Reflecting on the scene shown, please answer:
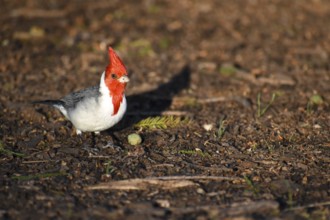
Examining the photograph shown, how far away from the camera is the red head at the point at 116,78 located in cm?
529

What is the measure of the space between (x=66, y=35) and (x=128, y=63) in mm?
1364

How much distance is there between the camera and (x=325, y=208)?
435 centimetres

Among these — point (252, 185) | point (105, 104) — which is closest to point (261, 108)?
point (252, 185)

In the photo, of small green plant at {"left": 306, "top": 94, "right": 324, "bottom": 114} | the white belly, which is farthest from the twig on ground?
small green plant at {"left": 306, "top": 94, "right": 324, "bottom": 114}

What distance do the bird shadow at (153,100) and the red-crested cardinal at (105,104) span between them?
0.51 metres

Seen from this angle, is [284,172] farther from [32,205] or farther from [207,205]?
[32,205]

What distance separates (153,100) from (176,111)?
527mm

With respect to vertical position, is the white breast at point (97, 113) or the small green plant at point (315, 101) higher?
the white breast at point (97, 113)

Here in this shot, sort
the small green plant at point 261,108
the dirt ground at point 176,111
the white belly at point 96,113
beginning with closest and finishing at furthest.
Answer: the dirt ground at point 176,111
the white belly at point 96,113
the small green plant at point 261,108

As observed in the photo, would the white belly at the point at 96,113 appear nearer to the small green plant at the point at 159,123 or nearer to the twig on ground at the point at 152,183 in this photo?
the small green plant at the point at 159,123

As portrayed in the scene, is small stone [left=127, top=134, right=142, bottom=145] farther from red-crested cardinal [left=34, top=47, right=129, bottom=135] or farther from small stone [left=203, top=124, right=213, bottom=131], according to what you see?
small stone [left=203, top=124, right=213, bottom=131]

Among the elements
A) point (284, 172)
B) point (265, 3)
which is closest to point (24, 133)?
point (284, 172)

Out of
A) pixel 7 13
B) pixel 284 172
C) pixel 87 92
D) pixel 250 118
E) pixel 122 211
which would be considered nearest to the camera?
pixel 122 211

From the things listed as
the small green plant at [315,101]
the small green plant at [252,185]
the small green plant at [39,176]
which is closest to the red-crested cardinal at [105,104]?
the small green plant at [39,176]
